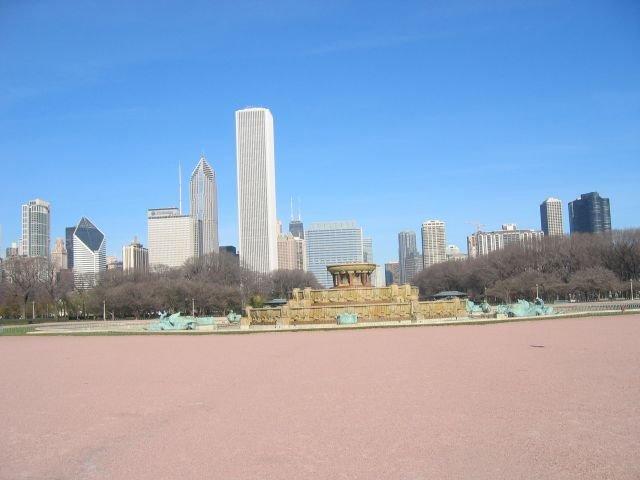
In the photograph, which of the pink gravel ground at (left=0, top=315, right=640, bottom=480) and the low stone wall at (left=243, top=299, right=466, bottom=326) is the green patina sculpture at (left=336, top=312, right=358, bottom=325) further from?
the pink gravel ground at (left=0, top=315, right=640, bottom=480)

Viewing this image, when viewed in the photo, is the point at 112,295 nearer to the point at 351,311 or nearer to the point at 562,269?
the point at 351,311

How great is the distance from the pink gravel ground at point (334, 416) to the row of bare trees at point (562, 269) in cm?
6069

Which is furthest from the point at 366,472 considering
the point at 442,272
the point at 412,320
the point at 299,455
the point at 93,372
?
the point at 442,272

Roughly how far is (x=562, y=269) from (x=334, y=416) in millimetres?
83319

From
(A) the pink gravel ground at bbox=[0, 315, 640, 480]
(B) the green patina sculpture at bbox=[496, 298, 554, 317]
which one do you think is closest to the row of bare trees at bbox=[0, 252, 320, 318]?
(B) the green patina sculpture at bbox=[496, 298, 554, 317]

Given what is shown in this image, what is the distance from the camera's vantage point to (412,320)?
3975 cm

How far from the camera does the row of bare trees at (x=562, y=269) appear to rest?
78.1m

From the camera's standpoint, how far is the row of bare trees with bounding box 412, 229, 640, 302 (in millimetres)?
78062

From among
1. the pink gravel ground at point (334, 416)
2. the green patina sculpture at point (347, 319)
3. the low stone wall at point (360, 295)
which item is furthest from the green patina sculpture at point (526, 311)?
the pink gravel ground at point (334, 416)

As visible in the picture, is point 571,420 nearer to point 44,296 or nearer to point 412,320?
point 412,320

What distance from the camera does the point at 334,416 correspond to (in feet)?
37.3

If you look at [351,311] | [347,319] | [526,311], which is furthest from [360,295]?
[526,311]

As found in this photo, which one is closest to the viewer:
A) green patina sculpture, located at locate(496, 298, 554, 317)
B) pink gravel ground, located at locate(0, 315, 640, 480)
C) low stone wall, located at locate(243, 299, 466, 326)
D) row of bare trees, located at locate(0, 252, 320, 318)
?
pink gravel ground, located at locate(0, 315, 640, 480)

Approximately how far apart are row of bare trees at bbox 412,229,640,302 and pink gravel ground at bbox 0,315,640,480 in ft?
Answer: 199
